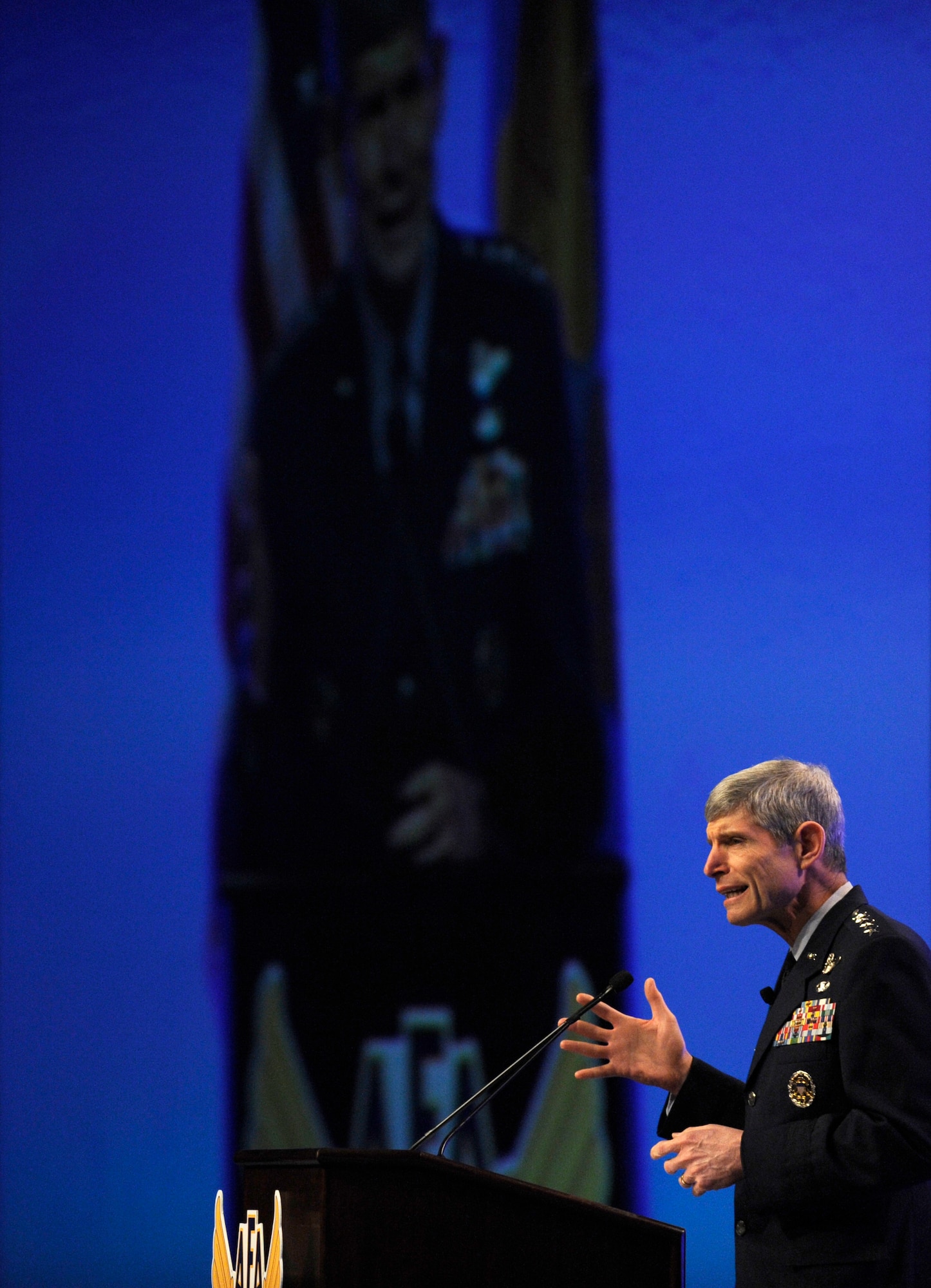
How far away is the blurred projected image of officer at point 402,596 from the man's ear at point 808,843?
84.0 inches

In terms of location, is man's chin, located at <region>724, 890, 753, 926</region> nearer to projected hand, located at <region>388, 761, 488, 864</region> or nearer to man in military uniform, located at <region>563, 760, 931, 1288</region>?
man in military uniform, located at <region>563, 760, 931, 1288</region>

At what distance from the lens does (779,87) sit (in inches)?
181

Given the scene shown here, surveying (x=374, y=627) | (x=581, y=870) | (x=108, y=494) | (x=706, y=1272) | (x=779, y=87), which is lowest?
(x=706, y=1272)

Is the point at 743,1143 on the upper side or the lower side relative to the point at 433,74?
lower

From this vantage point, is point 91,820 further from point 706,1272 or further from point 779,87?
point 779,87

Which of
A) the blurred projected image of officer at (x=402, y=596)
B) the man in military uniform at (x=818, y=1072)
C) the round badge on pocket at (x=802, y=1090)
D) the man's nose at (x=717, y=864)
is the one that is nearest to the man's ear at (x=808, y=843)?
the man in military uniform at (x=818, y=1072)

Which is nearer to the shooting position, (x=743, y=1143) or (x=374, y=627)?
(x=743, y=1143)

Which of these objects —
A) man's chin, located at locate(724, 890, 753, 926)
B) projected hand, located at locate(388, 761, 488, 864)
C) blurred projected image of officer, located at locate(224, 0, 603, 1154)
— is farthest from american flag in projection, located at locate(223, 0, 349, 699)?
man's chin, located at locate(724, 890, 753, 926)

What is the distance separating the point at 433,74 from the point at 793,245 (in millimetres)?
1215

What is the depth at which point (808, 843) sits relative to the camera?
2.22m

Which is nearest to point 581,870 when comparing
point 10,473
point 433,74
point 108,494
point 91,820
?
point 91,820

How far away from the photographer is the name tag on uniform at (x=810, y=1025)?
2.08 m

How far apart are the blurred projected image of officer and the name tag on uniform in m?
2.14

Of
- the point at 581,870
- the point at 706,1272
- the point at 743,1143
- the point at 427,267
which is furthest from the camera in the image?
the point at 427,267
